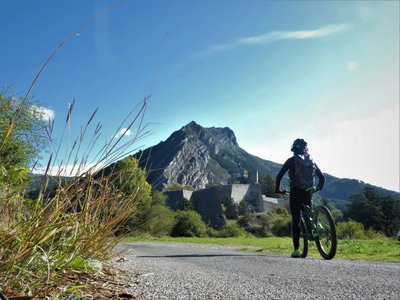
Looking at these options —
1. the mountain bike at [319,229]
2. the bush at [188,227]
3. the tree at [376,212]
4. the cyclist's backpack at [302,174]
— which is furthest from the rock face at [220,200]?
the cyclist's backpack at [302,174]

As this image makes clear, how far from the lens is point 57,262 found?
74.7 inches

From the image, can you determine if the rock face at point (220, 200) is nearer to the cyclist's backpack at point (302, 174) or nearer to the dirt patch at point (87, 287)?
the cyclist's backpack at point (302, 174)

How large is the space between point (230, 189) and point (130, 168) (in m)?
67.1

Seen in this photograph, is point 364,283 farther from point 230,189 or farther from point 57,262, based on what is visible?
point 230,189

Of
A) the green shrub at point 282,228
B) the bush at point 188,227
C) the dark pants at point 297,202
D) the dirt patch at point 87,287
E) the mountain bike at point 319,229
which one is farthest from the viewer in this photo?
the bush at point 188,227

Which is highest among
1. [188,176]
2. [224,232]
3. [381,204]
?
[188,176]

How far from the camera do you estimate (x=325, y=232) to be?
5.91m

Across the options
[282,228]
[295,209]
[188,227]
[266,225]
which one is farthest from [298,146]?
[266,225]

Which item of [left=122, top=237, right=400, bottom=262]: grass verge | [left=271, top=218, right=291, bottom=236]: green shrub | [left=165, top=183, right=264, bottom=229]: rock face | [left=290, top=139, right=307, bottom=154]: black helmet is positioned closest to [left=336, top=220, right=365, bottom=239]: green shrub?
[left=122, top=237, right=400, bottom=262]: grass verge

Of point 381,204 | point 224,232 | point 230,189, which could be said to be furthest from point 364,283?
point 230,189

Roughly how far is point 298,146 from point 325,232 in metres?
1.68

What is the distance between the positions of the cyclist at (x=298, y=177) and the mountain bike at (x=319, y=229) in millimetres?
97

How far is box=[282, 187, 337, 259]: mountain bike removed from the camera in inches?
226

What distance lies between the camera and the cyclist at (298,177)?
6.34 m
